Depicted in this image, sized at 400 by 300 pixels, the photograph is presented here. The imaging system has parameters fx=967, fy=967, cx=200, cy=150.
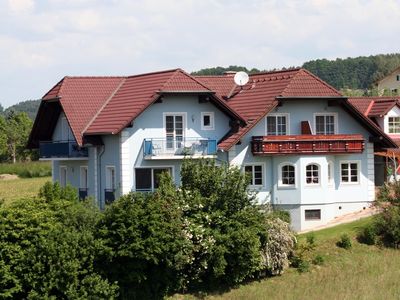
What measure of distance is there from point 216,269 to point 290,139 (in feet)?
34.4

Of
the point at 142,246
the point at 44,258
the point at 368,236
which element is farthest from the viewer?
the point at 368,236

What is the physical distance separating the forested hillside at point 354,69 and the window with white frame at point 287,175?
380ft

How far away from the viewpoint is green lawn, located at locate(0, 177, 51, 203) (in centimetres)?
6224

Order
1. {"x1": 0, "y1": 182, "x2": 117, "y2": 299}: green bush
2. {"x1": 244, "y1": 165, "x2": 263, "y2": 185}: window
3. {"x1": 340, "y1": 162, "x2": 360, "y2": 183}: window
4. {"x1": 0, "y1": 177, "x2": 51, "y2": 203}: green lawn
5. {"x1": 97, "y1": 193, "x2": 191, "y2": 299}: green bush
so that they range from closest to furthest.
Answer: {"x1": 0, "y1": 182, "x2": 117, "y2": 299}: green bush
{"x1": 97, "y1": 193, "x2": 191, "y2": 299}: green bush
{"x1": 244, "y1": 165, "x2": 263, "y2": 185}: window
{"x1": 340, "y1": 162, "x2": 360, "y2": 183}: window
{"x1": 0, "y1": 177, "x2": 51, "y2": 203}: green lawn

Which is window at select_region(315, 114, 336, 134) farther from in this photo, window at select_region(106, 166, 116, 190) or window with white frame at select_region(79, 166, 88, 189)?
window with white frame at select_region(79, 166, 88, 189)

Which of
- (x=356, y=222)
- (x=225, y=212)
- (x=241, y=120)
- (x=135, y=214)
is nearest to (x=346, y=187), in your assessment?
(x=356, y=222)

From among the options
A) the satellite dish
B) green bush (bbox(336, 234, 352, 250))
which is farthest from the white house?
green bush (bbox(336, 234, 352, 250))

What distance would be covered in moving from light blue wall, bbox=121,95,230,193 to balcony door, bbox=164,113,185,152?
0.23m

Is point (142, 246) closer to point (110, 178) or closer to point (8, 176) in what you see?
point (110, 178)

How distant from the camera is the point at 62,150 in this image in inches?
1797

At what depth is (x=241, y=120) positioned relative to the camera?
43281 millimetres

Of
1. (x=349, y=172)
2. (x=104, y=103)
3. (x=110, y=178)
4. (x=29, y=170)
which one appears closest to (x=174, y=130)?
(x=110, y=178)

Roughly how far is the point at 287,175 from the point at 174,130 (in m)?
5.52

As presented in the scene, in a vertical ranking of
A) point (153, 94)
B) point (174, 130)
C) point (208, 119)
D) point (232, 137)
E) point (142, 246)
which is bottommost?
point (142, 246)
